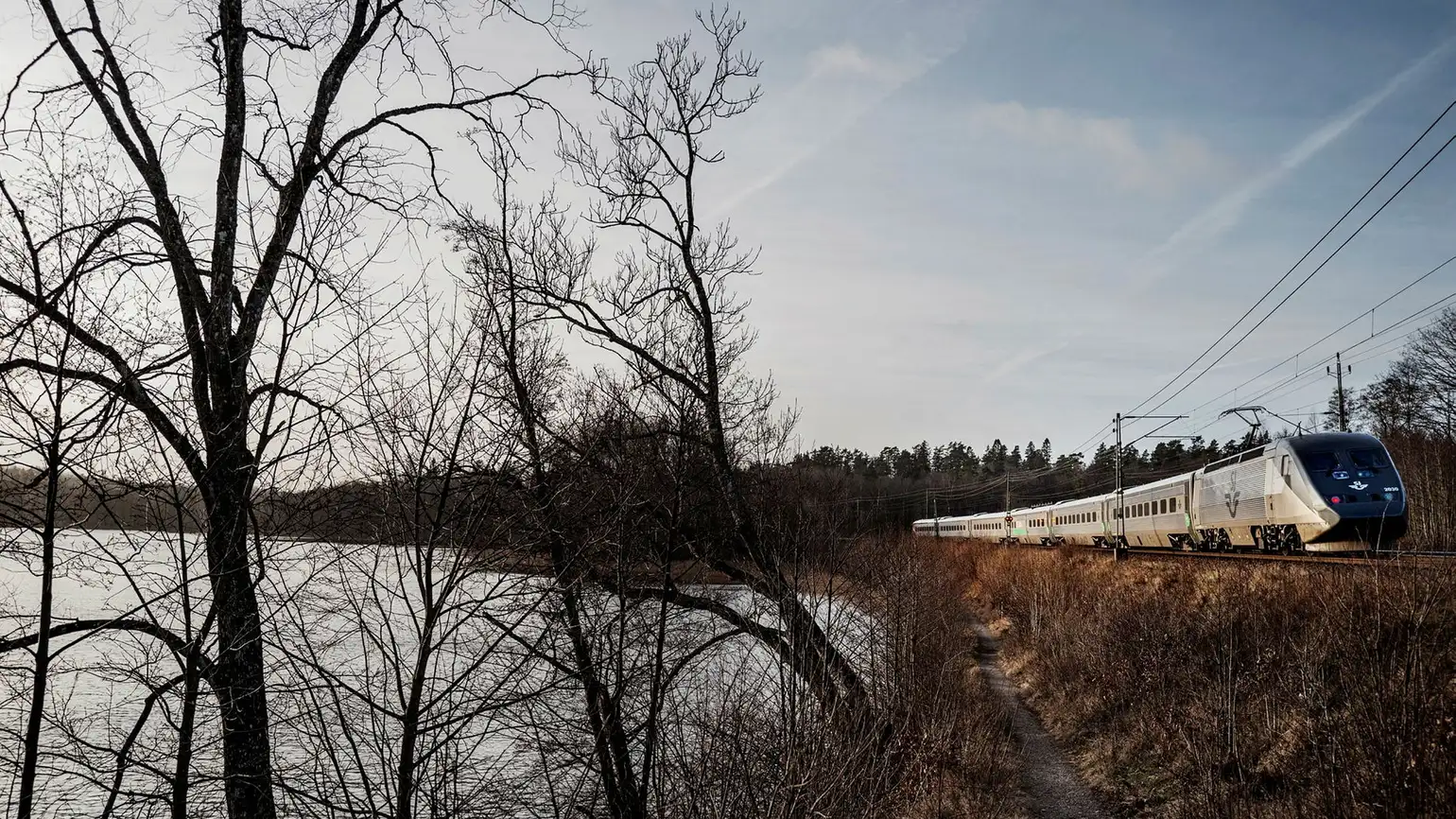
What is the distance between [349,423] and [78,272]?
190 centimetres

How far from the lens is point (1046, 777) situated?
580 inches

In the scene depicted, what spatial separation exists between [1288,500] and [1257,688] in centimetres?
946

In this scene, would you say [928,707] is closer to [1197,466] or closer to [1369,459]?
[1369,459]

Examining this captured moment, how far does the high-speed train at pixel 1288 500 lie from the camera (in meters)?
18.4

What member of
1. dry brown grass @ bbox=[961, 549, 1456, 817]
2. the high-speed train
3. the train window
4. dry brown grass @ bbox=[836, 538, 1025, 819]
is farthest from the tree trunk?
the train window

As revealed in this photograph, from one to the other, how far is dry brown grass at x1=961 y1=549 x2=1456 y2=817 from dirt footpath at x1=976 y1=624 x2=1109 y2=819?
296mm

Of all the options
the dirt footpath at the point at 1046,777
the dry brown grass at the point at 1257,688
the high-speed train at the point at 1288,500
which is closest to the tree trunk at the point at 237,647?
the dry brown grass at the point at 1257,688

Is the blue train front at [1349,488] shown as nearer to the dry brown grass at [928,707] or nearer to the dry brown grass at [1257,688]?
the dry brown grass at [1257,688]

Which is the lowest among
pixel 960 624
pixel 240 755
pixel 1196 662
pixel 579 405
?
pixel 960 624

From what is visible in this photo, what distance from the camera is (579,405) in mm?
13648

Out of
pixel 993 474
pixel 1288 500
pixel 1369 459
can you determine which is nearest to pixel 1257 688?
pixel 1288 500

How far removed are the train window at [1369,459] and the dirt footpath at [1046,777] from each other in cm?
864

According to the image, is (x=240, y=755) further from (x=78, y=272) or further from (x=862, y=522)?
(x=862, y=522)

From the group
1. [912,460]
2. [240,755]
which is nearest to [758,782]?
[240,755]
